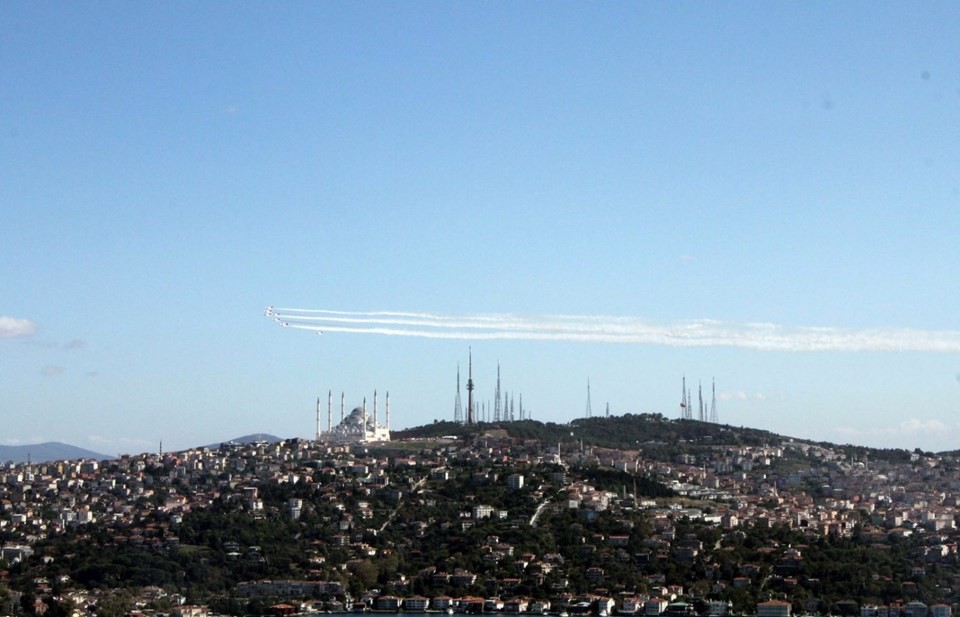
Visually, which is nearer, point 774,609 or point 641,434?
point 774,609

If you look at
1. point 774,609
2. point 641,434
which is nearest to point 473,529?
point 774,609

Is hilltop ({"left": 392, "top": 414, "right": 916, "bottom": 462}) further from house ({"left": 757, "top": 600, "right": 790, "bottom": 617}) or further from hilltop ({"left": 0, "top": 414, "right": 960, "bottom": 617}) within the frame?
house ({"left": 757, "top": 600, "right": 790, "bottom": 617})

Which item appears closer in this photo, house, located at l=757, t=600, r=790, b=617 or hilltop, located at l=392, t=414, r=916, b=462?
house, located at l=757, t=600, r=790, b=617

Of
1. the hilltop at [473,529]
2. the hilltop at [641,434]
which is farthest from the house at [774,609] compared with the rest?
the hilltop at [641,434]

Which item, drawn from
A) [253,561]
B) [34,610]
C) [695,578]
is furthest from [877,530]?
[34,610]

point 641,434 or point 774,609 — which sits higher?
point 641,434

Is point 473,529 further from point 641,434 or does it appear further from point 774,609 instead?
point 641,434

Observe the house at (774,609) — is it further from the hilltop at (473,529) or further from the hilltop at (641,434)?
the hilltop at (641,434)

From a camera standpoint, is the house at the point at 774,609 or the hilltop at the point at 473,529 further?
the hilltop at the point at 473,529

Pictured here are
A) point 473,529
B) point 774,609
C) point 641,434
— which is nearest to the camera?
point 774,609

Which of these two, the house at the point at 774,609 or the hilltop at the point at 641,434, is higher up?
the hilltop at the point at 641,434

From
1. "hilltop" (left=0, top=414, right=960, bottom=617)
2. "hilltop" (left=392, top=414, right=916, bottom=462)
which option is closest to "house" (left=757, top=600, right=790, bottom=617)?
"hilltop" (left=0, top=414, right=960, bottom=617)

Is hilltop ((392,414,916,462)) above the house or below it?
above
